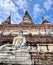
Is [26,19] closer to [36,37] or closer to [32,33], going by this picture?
[32,33]

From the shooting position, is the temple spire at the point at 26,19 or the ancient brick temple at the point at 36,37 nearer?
the ancient brick temple at the point at 36,37

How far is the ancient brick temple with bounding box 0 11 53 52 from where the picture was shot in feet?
50.6

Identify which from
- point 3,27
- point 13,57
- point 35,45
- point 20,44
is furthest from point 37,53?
point 3,27

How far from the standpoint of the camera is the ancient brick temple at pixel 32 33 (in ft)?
50.6

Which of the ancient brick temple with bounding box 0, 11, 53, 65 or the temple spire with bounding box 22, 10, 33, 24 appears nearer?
the ancient brick temple with bounding box 0, 11, 53, 65

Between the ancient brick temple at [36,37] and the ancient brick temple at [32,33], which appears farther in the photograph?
the ancient brick temple at [32,33]

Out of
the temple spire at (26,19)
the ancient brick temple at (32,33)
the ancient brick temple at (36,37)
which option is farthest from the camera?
the temple spire at (26,19)

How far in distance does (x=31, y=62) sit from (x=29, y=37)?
778 centimetres

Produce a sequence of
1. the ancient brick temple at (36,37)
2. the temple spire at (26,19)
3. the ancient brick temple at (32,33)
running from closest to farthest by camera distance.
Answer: the ancient brick temple at (36,37), the ancient brick temple at (32,33), the temple spire at (26,19)

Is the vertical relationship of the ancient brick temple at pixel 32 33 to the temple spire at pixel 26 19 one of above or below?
below

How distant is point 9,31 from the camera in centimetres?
2056

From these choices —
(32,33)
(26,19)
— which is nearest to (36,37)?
(32,33)

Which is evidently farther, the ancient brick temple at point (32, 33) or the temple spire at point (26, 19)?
the temple spire at point (26, 19)

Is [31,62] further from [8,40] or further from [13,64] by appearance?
[8,40]
